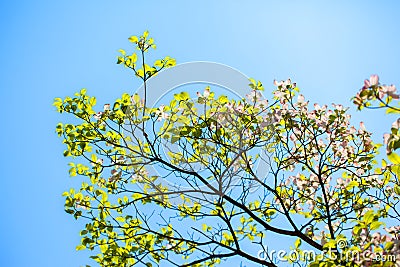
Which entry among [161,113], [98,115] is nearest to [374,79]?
[161,113]

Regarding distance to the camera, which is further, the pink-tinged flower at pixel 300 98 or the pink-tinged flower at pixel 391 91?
the pink-tinged flower at pixel 300 98

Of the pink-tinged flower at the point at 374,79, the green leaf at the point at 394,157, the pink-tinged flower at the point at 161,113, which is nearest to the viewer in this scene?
the green leaf at the point at 394,157

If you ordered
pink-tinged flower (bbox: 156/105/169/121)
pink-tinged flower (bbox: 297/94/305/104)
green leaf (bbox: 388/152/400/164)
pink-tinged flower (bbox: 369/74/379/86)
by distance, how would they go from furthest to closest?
pink-tinged flower (bbox: 297/94/305/104)
pink-tinged flower (bbox: 156/105/169/121)
pink-tinged flower (bbox: 369/74/379/86)
green leaf (bbox: 388/152/400/164)

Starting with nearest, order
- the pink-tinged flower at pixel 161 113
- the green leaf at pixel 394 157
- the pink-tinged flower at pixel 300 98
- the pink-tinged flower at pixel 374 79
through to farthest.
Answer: the green leaf at pixel 394 157 < the pink-tinged flower at pixel 374 79 < the pink-tinged flower at pixel 161 113 < the pink-tinged flower at pixel 300 98

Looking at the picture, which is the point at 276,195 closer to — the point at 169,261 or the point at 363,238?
Result: the point at 169,261

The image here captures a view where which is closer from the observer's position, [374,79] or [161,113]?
[374,79]

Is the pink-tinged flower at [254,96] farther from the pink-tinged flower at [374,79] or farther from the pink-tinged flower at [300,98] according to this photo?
the pink-tinged flower at [374,79]

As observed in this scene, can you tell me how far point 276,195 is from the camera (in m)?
3.04

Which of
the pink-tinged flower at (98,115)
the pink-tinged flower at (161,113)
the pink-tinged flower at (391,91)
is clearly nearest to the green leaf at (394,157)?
the pink-tinged flower at (391,91)

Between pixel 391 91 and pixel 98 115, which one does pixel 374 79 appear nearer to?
pixel 391 91

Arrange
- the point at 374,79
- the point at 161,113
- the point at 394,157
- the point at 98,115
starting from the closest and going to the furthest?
the point at 394,157 < the point at 374,79 < the point at 161,113 < the point at 98,115

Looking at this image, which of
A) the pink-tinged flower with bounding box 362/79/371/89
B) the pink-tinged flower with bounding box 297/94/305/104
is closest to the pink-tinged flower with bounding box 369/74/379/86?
the pink-tinged flower with bounding box 362/79/371/89

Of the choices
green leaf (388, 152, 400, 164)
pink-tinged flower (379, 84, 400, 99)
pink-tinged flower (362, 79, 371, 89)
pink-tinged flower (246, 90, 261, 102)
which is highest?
pink-tinged flower (246, 90, 261, 102)

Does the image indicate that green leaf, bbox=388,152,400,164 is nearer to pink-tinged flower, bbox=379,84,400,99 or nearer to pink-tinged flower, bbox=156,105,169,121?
pink-tinged flower, bbox=379,84,400,99
